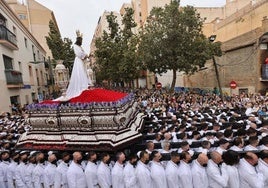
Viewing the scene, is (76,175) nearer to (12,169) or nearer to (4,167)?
(12,169)

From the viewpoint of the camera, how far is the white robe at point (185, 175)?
4117mm

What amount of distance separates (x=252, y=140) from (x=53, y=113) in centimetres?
468

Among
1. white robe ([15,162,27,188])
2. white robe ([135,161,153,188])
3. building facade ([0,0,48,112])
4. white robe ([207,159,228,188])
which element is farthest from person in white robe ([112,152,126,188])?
building facade ([0,0,48,112])

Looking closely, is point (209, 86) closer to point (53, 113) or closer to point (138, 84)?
point (138, 84)

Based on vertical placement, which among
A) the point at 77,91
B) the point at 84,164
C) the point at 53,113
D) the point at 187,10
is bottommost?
the point at 84,164

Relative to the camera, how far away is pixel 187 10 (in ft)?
51.4

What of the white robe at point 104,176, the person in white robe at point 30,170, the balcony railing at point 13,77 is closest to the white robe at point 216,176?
the white robe at point 104,176

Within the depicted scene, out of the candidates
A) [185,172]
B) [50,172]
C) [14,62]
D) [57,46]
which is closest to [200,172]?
[185,172]

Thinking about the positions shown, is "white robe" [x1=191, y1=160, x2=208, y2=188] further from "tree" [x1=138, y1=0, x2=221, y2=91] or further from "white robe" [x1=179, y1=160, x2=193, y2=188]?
"tree" [x1=138, y1=0, x2=221, y2=91]

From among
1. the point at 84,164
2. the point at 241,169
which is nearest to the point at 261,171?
the point at 241,169

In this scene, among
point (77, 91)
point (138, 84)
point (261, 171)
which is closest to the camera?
point (261, 171)

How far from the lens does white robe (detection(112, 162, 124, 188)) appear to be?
4430 mm

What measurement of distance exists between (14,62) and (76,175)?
15.4m

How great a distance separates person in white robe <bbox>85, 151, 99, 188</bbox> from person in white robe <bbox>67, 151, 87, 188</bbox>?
13 centimetres
